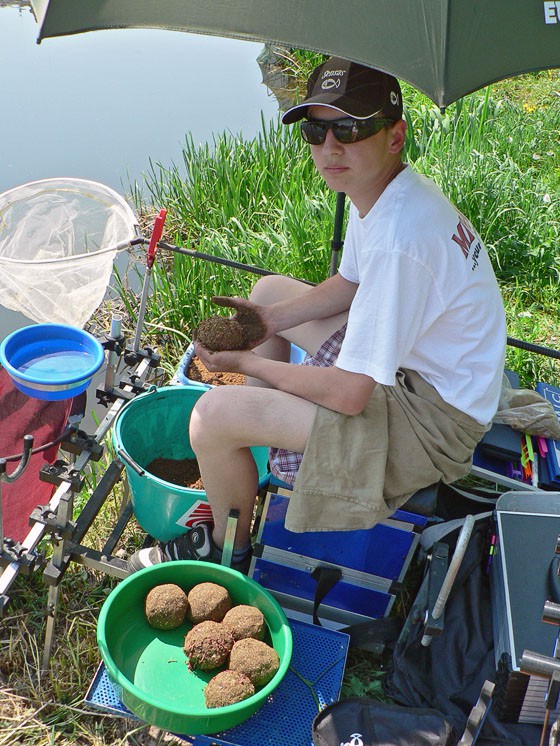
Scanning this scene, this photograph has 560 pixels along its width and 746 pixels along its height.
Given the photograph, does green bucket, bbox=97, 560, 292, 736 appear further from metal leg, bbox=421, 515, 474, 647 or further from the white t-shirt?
the white t-shirt

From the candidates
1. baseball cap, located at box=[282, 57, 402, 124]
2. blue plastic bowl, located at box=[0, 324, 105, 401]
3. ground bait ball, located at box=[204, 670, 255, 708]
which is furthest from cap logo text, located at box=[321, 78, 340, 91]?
ground bait ball, located at box=[204, 670, 255, 708]

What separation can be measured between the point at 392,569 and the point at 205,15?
144 cm

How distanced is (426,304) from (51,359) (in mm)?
1044

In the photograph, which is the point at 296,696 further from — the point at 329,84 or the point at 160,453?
the point at 329,84

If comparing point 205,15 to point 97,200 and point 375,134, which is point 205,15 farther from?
point 97,200

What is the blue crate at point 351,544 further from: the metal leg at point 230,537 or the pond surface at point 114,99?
the pond surface at point 114,99

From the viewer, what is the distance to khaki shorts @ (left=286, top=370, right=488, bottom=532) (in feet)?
6.03

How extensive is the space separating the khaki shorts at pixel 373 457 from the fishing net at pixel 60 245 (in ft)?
3.07

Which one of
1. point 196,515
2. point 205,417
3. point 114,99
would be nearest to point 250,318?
point 205,417

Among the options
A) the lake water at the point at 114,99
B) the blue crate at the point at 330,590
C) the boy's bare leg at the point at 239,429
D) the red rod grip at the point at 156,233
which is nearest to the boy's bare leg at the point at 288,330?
the red rod grip at the point at 156,233

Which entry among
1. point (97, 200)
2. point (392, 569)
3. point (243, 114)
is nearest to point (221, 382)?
point (97, 200)

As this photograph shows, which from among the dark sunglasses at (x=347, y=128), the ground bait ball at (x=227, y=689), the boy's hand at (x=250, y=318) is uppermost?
the dark sunglasses at (x=347, y=128)

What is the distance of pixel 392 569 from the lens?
2.05 metres

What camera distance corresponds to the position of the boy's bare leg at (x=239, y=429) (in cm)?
188
